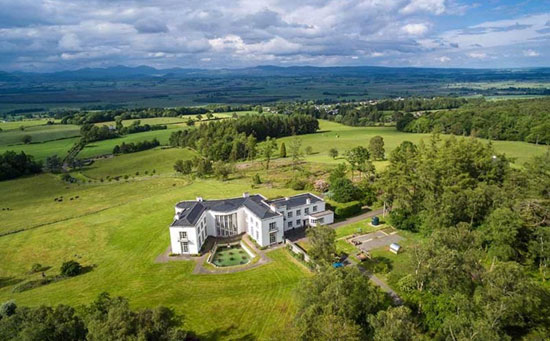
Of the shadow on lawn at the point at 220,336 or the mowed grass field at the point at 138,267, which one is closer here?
the shadow on lawn at the point at 220,336

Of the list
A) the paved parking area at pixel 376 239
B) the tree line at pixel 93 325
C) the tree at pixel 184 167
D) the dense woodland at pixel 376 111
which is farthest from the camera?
the dense woodland at pixel 376 111

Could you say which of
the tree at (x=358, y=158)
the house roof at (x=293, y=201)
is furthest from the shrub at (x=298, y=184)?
the house roof at (x=293, y=201)

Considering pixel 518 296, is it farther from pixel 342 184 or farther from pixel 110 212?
pixel 110 212

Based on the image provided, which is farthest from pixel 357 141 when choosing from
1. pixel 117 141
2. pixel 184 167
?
pixel 117 141

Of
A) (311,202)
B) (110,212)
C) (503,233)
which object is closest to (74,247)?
(110,212)

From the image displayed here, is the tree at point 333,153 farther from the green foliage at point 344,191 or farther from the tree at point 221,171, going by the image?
the green foliage at point 344,191
